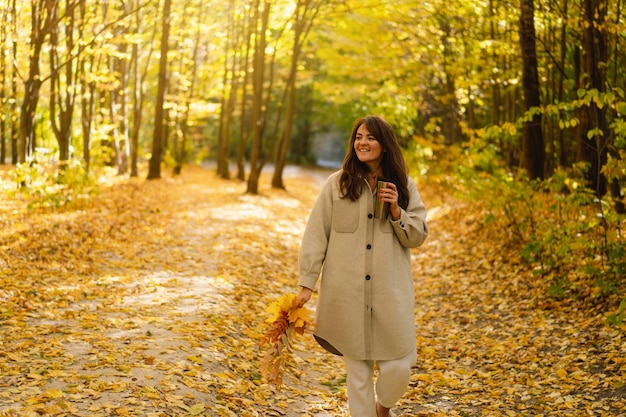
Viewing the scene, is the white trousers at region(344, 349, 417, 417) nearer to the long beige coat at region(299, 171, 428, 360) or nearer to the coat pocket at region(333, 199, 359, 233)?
the long beige coat at region(299, 171, 428, 360)

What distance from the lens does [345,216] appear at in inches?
161

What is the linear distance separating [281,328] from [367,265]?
678mm

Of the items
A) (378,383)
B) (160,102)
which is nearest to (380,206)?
(378,383)

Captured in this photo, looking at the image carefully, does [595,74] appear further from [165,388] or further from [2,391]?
[2,391]

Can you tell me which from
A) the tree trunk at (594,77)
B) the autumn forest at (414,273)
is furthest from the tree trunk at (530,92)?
the tree trunk at (594,77)

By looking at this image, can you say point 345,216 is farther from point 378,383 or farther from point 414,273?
point 414,273

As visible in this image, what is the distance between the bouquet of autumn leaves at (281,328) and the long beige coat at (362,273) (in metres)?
0.15

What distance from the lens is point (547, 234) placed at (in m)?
7.77

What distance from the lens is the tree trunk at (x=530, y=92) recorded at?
10266 millimetres

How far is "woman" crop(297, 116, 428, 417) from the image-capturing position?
3.99m

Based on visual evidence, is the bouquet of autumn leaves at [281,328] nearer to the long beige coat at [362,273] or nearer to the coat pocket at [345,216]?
the long beige coat at [362,273]

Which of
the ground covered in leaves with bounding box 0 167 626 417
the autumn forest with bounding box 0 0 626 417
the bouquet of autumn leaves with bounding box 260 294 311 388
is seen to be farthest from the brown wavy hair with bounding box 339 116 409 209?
the ground covered in leaves with bounding box 0 167 626 417

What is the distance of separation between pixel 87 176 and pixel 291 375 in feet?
31.0

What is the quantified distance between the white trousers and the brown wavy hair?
3.25ft
